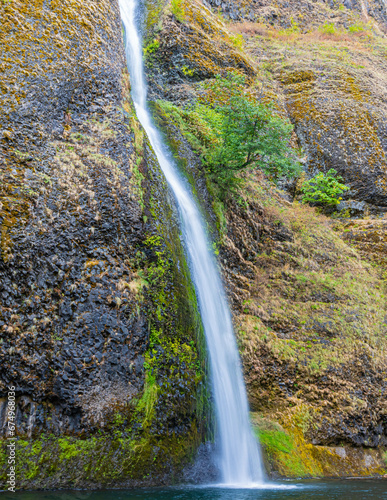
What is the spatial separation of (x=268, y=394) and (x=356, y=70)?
16.8 meters

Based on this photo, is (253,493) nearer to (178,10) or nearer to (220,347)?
(220,347)

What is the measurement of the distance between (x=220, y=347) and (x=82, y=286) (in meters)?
2.81

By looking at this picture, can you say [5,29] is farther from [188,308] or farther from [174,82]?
[174,82]

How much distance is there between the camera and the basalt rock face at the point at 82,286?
461 centimetres

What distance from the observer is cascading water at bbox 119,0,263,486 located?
5.95m

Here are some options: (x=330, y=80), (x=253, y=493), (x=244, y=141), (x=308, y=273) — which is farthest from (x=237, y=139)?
(x=330, y=80)

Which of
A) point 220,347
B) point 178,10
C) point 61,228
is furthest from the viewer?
point 178,10

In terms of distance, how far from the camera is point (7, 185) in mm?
5316

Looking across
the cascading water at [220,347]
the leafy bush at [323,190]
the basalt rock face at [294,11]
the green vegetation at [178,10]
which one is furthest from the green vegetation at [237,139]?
the basalt rock face at [294,11]

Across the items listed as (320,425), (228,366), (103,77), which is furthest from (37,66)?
(320,425)

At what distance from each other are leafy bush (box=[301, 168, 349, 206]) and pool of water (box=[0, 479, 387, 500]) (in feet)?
30.1

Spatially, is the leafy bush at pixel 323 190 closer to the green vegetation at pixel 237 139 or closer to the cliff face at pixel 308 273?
the cliff face at pixel 308 273

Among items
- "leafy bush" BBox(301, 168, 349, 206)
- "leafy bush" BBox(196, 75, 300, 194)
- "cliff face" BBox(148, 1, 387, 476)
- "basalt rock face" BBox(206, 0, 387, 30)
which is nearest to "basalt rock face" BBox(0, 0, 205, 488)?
"cliff face" BBox(148, 1, 387, 476)

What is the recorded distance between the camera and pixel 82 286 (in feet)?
17.3
